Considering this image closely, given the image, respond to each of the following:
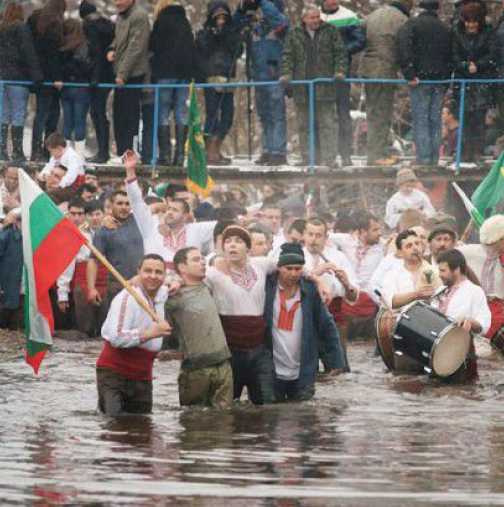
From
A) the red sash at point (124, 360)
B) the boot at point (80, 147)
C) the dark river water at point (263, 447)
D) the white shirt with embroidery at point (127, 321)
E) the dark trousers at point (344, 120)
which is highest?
the dark trousers at point (344, 120)

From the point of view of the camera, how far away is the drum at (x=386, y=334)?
20.8 metres

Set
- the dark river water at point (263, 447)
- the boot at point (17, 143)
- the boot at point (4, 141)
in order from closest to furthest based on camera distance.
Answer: the dark river water at point (263, 447) → the boot at point (17, 143) → the boot at point (4, 141)

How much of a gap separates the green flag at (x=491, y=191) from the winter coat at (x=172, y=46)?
175 inches

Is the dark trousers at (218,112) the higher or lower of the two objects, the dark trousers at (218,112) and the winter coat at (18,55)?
the lower

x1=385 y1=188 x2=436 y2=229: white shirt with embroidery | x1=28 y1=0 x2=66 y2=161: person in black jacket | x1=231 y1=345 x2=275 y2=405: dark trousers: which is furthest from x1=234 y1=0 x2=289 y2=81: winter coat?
x1=231 y1=345 x2=275 y2=405: dark trousers

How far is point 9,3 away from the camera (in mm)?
28234

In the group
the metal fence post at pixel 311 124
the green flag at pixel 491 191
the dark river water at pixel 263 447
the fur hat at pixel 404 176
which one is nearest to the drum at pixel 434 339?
the dark river water at pixel 263 447

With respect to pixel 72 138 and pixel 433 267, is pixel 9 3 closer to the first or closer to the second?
pixel 72 138

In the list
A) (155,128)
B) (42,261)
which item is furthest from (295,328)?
(155,128)

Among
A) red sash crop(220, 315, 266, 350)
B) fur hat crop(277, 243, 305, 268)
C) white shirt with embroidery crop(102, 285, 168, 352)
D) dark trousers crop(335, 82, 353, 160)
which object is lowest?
red sash crop(220, 315, 266, 350)

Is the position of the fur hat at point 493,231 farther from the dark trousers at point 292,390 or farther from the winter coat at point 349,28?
the winter coat at point 349,28

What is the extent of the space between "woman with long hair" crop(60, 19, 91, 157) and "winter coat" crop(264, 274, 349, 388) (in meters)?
10.7

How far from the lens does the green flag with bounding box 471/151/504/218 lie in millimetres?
25125

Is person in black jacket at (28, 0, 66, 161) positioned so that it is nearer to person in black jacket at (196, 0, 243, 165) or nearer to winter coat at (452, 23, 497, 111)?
person in black jacket at (196, 0, 243, 165)
